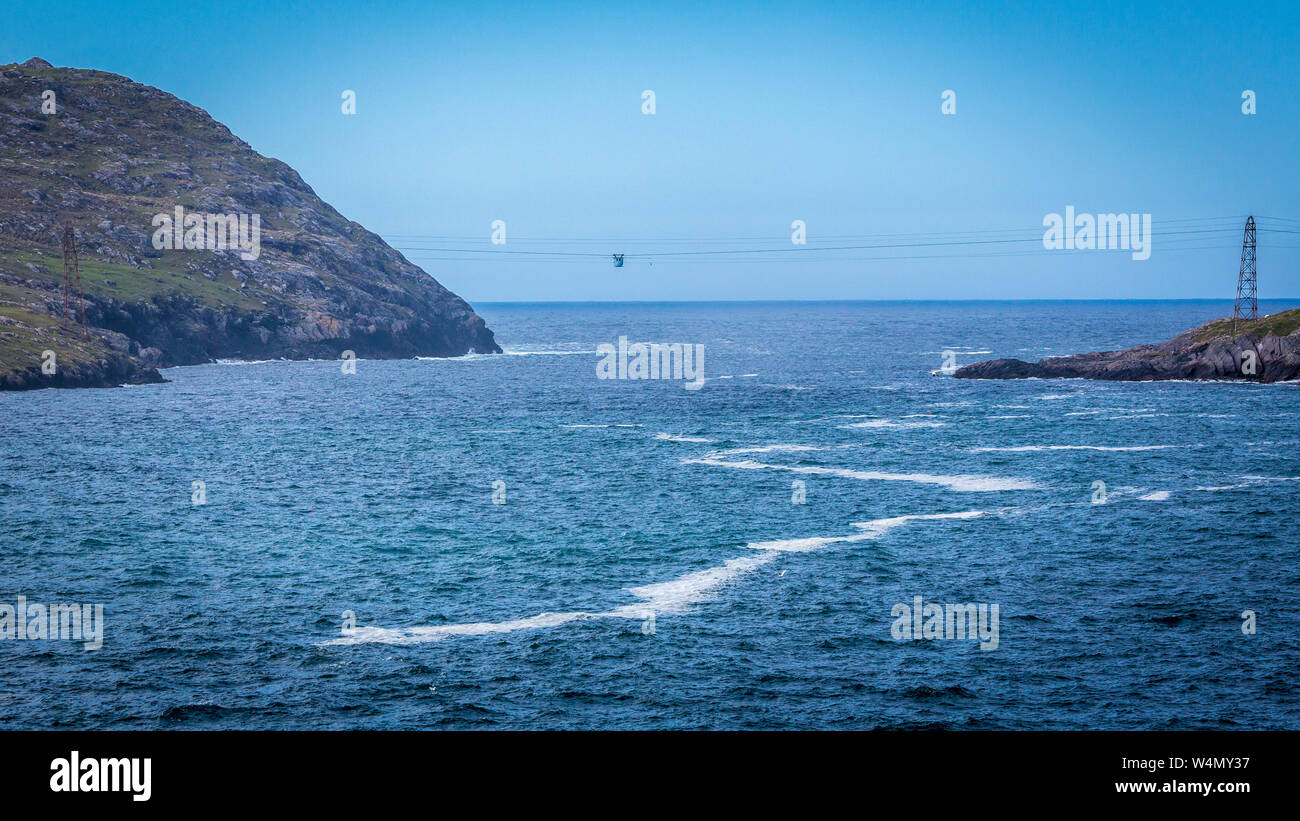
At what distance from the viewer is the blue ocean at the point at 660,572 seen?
129 feet

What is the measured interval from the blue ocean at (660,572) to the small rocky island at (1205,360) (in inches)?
1508

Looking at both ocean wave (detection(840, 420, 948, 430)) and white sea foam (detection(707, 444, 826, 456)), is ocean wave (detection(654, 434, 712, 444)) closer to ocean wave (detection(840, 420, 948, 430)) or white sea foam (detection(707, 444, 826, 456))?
white sea foam (detection(707, 444, 826, 456))

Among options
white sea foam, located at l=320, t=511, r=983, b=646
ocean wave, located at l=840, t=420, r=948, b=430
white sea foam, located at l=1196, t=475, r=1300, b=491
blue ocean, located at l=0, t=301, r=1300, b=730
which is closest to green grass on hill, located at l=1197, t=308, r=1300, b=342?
blue ocean, located at l=0, t=301, r=1300, b=730

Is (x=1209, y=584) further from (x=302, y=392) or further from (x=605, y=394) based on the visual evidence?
(x=302, y=392)

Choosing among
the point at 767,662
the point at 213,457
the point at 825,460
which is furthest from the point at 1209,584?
the point at 213,457

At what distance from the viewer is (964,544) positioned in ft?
216

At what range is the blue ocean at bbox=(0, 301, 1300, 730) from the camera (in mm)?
39281

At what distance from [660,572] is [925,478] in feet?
127

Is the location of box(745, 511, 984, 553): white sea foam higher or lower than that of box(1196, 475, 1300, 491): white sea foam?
lower

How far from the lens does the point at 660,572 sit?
6022 cm

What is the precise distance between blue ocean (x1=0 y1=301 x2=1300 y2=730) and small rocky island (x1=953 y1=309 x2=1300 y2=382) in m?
38.3

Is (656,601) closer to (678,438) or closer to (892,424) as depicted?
(678,438)

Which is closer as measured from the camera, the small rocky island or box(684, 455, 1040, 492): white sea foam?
box(684, 455, 1040, 492): white sea foam

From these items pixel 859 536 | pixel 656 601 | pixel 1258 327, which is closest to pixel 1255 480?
pixel 859 536
